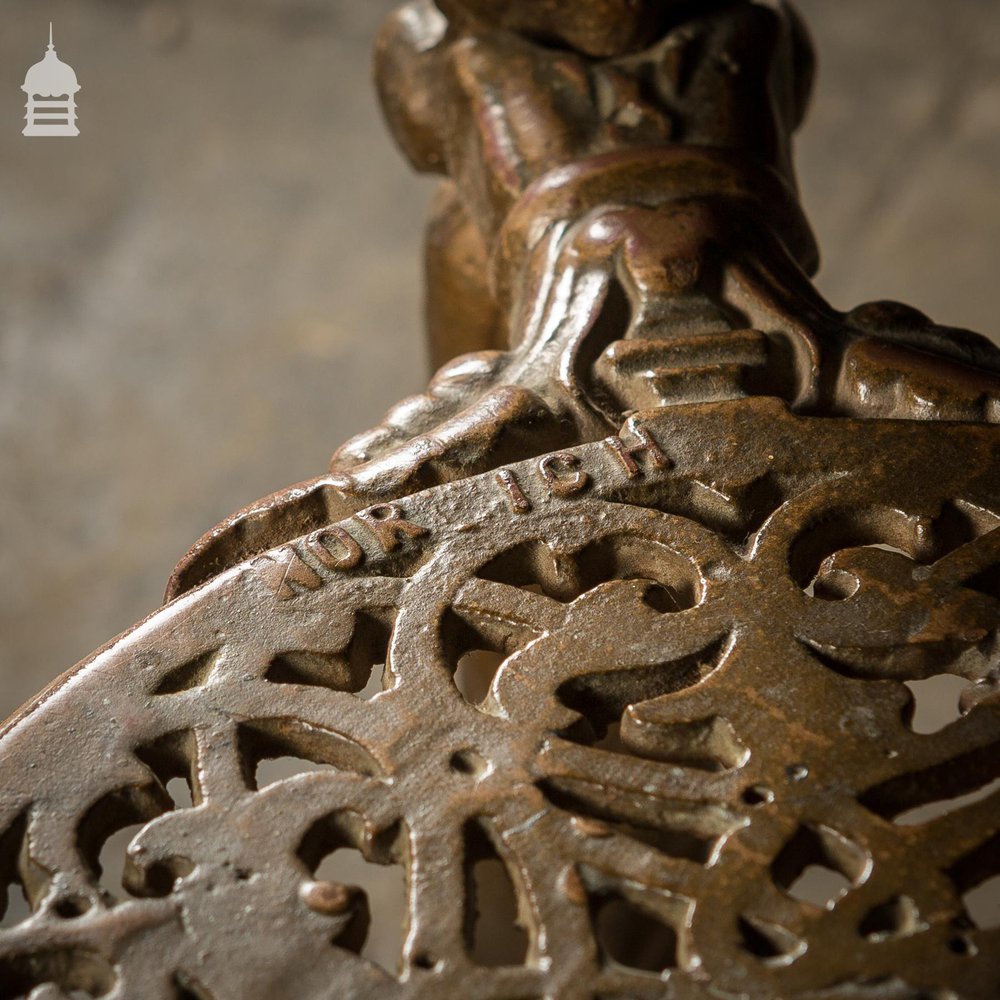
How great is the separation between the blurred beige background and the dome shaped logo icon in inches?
1.0

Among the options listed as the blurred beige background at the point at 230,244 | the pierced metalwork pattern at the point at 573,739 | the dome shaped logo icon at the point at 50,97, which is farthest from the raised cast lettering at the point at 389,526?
the dome shaped logo icon at the point at 50,97

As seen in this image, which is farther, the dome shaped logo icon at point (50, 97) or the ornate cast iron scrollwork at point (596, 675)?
the dome shaped logo icon at point (50, 97)

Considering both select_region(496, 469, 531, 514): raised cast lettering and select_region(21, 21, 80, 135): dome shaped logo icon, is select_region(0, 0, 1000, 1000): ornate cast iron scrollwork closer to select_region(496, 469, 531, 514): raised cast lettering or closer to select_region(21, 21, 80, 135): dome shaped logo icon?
select_region(496, 469, 531, 514): raised cast lettering

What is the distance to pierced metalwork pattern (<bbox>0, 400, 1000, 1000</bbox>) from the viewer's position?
0.47 meters

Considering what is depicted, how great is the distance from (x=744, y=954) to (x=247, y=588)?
0.84ft

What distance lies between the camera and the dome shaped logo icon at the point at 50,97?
6.75 ft

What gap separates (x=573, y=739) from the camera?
1.77ft

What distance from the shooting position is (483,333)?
3.71 ft

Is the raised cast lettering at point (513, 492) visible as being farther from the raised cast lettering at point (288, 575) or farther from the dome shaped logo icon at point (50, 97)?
the dome shaped logo icon at point (50, 97)

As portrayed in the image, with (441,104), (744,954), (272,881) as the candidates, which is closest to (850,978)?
(744,954)

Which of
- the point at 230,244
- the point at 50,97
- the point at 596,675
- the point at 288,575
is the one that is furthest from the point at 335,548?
the point at 50,97

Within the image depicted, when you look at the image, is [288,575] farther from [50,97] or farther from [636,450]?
[50,97]

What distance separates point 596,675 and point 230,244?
5.24ft

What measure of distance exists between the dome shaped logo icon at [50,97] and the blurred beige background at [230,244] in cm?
3
